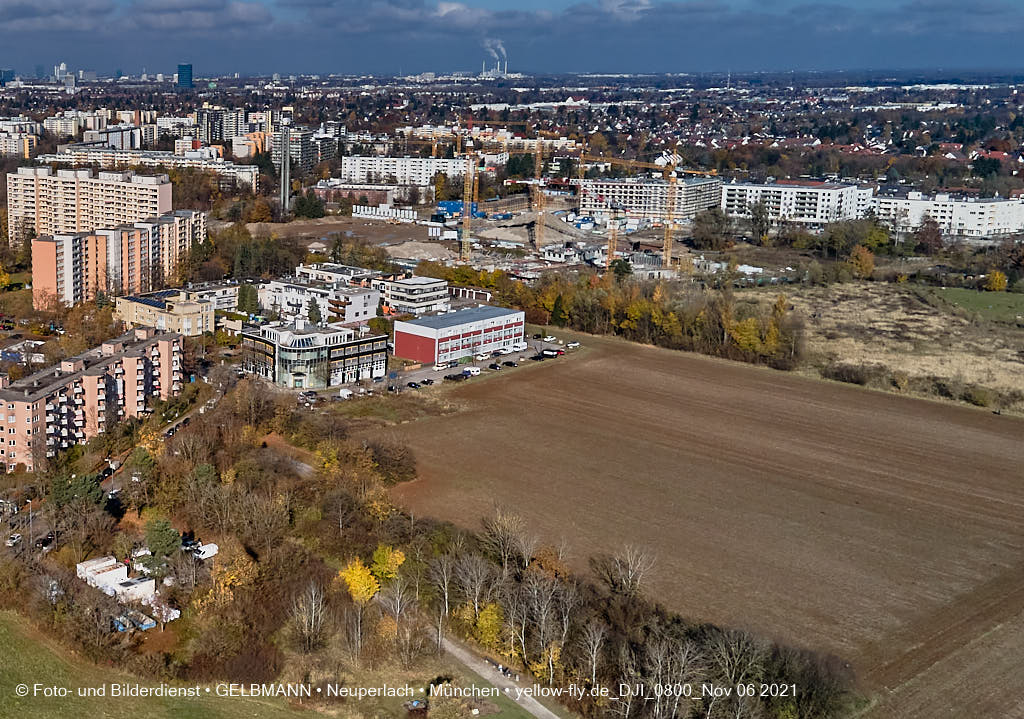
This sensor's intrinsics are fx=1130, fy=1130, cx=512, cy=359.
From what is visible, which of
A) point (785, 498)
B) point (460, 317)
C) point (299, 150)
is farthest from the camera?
point (299, 150)

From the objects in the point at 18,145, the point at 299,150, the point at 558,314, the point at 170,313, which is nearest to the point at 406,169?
the point at 299,150

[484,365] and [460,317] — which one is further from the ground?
[460,317]

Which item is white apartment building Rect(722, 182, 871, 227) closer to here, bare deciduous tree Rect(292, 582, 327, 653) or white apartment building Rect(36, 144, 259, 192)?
white apartment building Rect(36, 144, 259, 192)

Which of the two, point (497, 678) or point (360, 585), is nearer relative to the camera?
point (497, 678)

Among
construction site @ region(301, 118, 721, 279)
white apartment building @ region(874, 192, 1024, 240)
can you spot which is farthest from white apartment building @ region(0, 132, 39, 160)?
white apartment building @ region(874, 192, 1024, 240)

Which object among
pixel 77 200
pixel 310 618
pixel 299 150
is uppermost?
pixel 299 150

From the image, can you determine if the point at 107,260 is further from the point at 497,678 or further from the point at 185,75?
the point at 185,75

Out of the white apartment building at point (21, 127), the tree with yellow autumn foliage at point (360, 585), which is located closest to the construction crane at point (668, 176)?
the tree with yellow autumn foliage at point (360, 585)

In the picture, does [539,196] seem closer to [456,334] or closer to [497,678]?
[456,334]

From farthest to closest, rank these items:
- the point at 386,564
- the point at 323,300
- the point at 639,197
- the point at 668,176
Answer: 1. the point at 668,176
2. the point at 639,197
3. the point at 323,300
4. the point at 386,564
